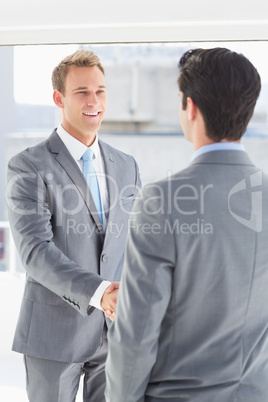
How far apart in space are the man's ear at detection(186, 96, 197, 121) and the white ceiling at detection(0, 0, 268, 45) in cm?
196

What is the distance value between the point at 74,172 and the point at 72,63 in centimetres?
48

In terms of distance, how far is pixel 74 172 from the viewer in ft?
6.41

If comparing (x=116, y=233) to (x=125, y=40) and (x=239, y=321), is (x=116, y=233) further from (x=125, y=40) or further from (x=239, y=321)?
(x=125, y=40)

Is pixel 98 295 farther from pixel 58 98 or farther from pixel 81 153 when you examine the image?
pixel 58 98

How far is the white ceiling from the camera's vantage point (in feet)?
9.85

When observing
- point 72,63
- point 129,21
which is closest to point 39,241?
point 72,63

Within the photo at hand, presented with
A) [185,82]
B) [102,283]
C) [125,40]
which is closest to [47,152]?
[102,283]

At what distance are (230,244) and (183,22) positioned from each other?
7.92ft

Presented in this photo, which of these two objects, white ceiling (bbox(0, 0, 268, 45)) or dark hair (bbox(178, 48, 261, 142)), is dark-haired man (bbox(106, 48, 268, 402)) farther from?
white ceiling (bbox(0, 0, 268, 45))

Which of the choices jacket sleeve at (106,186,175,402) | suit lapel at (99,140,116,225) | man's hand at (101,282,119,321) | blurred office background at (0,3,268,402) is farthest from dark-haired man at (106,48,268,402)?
blurred office background at (0,3,268,402)

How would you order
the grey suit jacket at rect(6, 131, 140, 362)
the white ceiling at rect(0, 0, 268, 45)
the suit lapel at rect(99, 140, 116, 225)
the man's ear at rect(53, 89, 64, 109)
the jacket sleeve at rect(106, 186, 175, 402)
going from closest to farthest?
the jacket sleeve at rect(106, 186, 175, 402) < the grey suit jacket at rect(6, 131, 140, 362) < the suit lapel at rect(99, 140, 116, 225) < the man's ear at rect(53, 89, 64, 109) < the white ceiling at rect(0, 0, 268, 45)

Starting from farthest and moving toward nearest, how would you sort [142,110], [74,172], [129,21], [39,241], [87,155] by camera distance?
[142,110], [129,21], [87,155], [74,172], [39,241]

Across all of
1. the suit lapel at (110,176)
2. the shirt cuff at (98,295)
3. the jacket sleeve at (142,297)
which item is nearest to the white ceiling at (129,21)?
the suit lapel at (110,176)

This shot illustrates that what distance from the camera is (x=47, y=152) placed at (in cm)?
197
